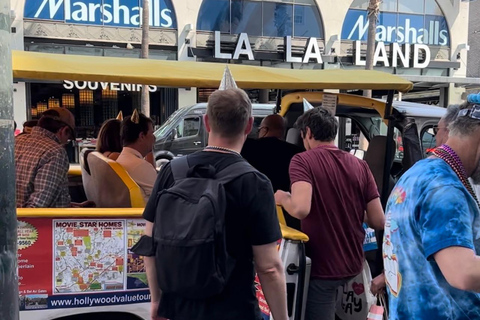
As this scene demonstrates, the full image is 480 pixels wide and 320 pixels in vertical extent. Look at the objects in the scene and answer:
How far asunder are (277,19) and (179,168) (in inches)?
782

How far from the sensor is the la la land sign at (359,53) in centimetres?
1984

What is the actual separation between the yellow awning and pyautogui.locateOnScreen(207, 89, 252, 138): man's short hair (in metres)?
1.13

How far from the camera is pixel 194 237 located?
1783 mm

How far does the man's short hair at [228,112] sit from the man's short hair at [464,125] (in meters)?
0.81

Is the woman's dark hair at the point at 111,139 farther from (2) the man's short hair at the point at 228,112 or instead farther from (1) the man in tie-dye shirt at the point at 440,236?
(1) the man in tie-dye shirt at the point at 440,236

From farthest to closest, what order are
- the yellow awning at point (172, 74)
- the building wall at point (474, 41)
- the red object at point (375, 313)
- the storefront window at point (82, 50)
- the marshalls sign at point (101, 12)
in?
the building wall at point (474, 41) → the storefront window at point (82, 50) → the marshalls sign at point (101, 12) → the red object at point (375, 313) → the yellow awning at point (172, 74)

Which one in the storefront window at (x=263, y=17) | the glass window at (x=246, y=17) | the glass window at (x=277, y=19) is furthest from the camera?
the glass window at (x=277, y=19)

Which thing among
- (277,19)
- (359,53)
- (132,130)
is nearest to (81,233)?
(132,130)

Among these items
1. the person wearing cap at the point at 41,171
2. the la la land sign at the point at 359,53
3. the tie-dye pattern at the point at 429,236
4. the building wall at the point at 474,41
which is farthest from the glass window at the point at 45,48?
the building wall at the point at 474,41

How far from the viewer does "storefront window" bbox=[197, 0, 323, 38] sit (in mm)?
20000

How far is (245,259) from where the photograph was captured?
1.94 metres

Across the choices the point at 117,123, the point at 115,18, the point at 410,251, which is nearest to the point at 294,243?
the point at 410,251

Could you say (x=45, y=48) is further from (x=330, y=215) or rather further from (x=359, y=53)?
(x=330, y=215)

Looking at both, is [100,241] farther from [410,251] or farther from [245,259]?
[410,251]
